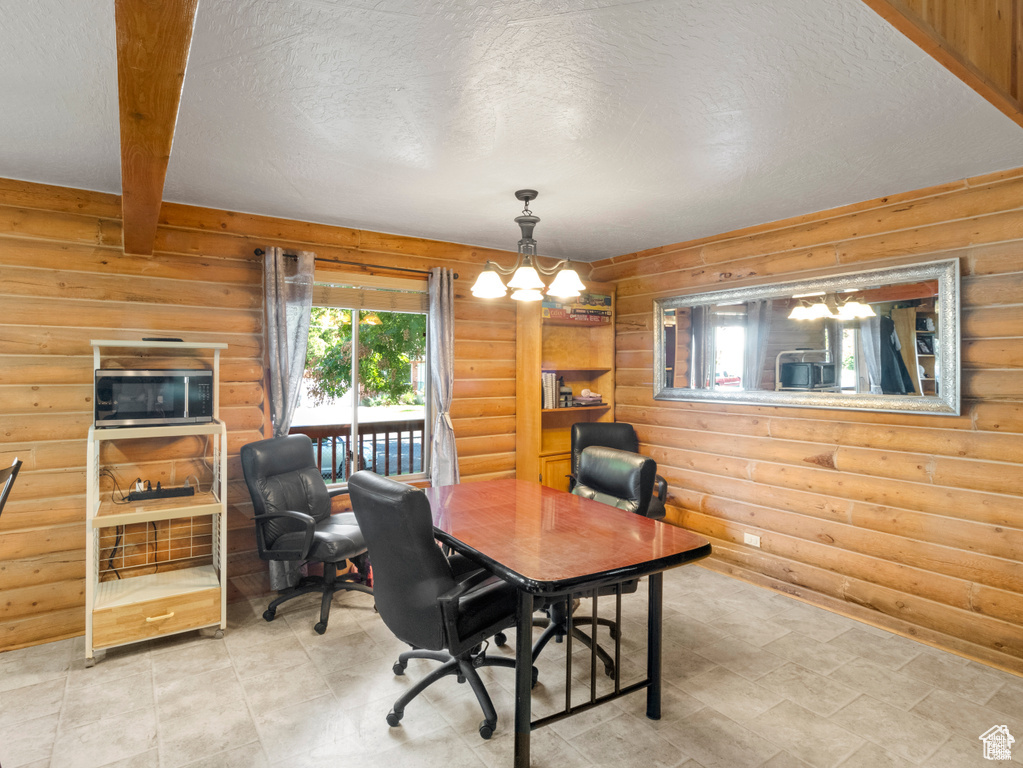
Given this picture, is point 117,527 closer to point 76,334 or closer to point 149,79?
point 76,334

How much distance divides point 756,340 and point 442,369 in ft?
7.58

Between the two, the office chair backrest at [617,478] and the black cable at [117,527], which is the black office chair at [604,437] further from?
the black cable at [117,527]

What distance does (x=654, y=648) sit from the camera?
2.34 m

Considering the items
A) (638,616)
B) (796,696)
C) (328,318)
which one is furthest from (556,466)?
(796,696)

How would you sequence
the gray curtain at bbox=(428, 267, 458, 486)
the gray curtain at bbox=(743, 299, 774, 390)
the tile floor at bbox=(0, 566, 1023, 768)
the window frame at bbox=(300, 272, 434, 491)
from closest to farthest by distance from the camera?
the tile floor at bbox=(0, 566, 1023, 768)
the gray curtain at bbox=(743, 299, 774, 390)
the window frame at bbox=(300, 272, 434, 491)
the gray curtain at bbox=(428, 267, 458, 486)

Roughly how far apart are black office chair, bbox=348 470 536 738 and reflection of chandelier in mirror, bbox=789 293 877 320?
8.67 feet

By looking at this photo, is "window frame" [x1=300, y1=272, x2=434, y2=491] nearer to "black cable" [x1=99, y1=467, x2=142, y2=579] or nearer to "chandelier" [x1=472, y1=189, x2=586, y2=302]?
"black cable" [x1=99, y1=467, x2=142, y2=579]

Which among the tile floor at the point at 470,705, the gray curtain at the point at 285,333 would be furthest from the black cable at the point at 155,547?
the gray curtain at the point at 285,333

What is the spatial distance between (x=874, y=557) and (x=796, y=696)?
3.98 ft

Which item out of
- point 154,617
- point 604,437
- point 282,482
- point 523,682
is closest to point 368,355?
point 282,482

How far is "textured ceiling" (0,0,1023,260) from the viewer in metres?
1.63

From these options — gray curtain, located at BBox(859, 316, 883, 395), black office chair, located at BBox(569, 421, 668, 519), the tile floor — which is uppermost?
gray curtain, located at BBox(859, 316, 883, 395)

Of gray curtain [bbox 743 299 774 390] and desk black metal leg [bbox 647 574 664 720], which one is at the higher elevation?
gray curtain [bbox 743 299 774 390]

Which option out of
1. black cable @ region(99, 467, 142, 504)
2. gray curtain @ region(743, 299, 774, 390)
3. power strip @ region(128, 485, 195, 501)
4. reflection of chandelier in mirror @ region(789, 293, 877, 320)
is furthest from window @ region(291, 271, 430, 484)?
reflection of chandelier in mirror @ region(789, 293, 877, 320)
